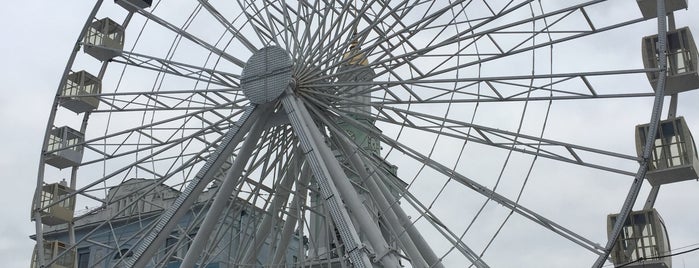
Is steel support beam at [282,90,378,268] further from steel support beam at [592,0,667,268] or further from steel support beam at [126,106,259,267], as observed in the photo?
steel support beam at [592,0,667,268]

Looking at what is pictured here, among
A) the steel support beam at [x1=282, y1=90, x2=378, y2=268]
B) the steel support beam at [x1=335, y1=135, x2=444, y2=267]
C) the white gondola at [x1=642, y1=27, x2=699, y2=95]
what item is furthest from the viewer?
the steel support beam at [x1=335, y1=135, x2=444, y2=267]

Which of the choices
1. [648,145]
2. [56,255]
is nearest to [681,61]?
[648,145]

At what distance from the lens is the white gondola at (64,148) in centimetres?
2341

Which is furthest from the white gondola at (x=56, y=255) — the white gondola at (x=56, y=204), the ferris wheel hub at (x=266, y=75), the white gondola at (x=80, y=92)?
the ferris wheel hub at (x=266, y=75)

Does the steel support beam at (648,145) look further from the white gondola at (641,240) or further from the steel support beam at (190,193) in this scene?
the steel support beam at (190,193)

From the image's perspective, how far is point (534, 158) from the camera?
18516 millimetres

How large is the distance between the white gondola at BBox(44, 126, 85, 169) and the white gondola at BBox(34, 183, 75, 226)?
55cm

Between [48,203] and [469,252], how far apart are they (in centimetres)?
948

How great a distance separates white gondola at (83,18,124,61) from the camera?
24.0 m

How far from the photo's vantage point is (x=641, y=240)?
703 inches

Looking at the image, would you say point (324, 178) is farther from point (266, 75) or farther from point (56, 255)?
point (56, 255)

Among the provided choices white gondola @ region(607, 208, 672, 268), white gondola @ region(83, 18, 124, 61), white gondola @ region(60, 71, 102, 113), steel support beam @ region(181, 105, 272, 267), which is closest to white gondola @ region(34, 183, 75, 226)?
white gondola @ region(60, 71, 102, 113)

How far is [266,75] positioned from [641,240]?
7.27m

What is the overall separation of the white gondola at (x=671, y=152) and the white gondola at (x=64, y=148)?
11.8m
